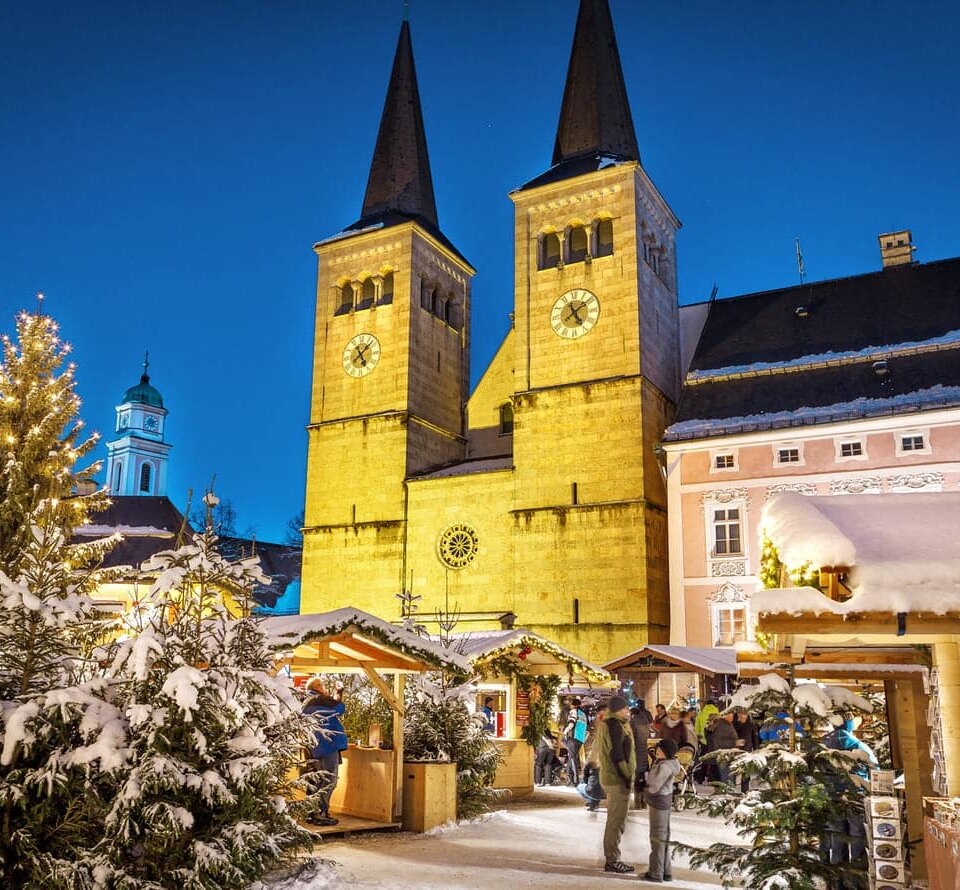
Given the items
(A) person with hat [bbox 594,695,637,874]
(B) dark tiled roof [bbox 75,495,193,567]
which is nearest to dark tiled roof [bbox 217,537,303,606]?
(B) dark tiled roof [bbox 75,495,193,567]

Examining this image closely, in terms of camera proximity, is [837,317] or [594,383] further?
[837,317]

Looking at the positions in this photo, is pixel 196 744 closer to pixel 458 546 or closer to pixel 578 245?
pixel 458 546

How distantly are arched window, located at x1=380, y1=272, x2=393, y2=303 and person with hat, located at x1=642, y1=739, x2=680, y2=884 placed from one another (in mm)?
28428

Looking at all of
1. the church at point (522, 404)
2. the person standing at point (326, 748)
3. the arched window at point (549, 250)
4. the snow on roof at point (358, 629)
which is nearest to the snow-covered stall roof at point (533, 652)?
the snow on roof at point (358, 629)

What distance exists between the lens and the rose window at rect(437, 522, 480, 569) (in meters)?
32.8

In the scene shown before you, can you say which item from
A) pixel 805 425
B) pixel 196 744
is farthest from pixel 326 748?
pixel 805 425

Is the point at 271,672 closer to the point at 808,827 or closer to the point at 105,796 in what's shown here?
the point at 105,796

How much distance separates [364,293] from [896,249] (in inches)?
742

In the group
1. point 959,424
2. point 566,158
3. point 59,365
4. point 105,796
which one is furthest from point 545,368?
Result: point 105,796

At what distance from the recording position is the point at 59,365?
59.1 ft

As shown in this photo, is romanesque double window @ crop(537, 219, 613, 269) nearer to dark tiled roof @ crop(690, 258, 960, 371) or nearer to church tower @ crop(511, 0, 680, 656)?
church tower @ crop(511, 0, 680, 656)

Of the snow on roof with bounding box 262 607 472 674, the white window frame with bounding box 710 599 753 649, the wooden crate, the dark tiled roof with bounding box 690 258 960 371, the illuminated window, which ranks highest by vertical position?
the dark tiled roof with bounding box 690 258 960 371

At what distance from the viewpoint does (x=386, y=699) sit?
13.1 m

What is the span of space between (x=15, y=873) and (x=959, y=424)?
24.7 m
